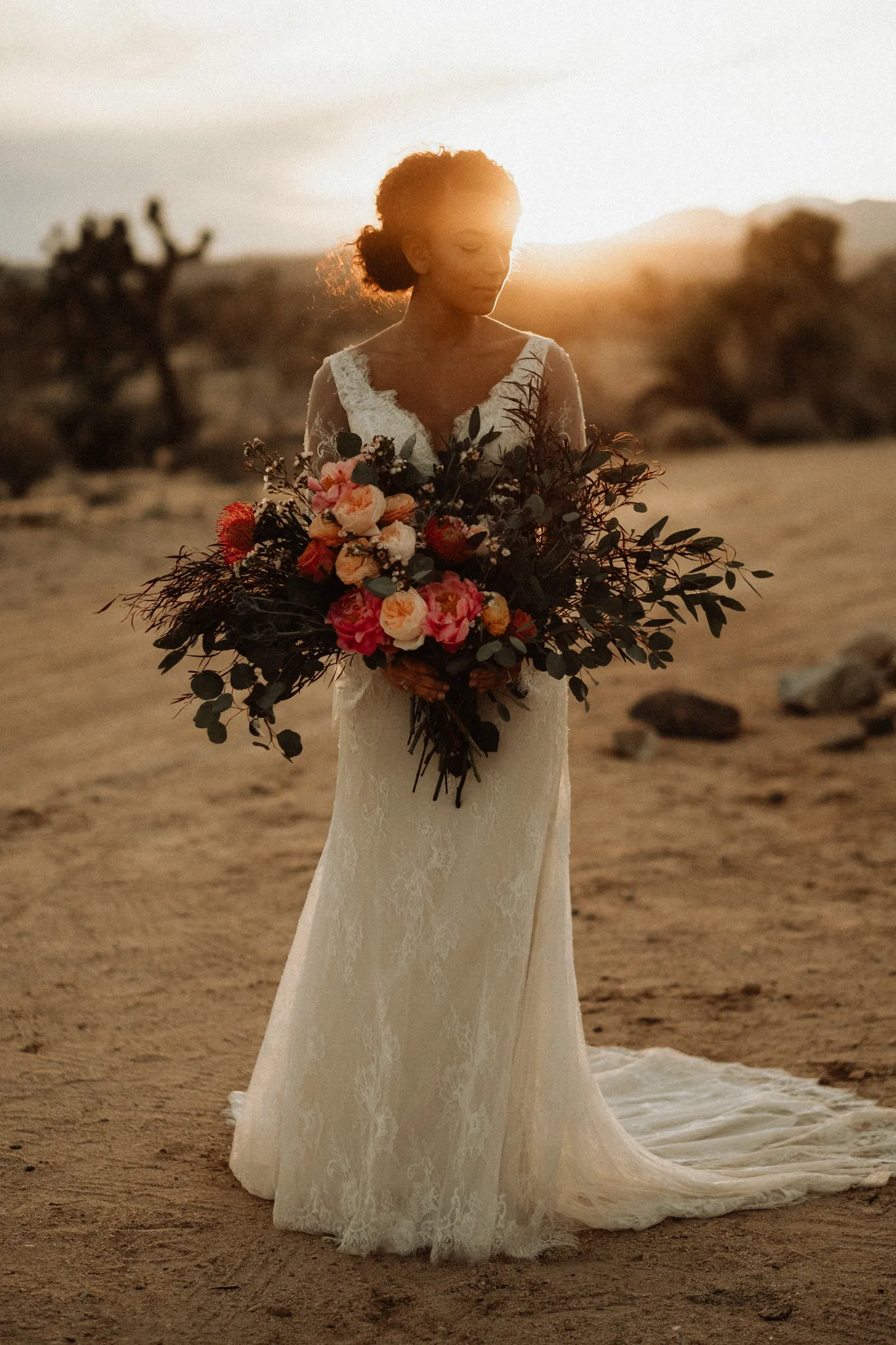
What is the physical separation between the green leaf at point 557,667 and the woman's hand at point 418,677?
0.74 ft

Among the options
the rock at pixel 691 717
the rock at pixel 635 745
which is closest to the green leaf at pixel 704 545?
the rock at pixel 635 745

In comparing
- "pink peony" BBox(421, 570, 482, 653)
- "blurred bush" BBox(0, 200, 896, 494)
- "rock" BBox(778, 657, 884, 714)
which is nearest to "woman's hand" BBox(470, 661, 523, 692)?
"pink peony" BBox(421, 570, 482, 653)

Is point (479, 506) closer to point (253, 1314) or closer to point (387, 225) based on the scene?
point (387, 225)

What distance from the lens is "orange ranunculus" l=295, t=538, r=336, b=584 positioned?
9.77ft

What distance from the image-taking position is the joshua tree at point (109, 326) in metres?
23.1

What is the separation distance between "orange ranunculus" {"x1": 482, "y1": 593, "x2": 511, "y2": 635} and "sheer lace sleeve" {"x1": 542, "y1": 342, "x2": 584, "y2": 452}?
506mm

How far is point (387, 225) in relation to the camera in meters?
3.33

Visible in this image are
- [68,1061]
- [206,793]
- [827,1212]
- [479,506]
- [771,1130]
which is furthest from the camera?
[206,793]

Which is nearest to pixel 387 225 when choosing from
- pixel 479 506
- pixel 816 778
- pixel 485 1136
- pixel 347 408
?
pixel 347 408

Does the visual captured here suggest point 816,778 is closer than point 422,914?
No

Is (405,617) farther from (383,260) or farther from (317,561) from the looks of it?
(383,260)

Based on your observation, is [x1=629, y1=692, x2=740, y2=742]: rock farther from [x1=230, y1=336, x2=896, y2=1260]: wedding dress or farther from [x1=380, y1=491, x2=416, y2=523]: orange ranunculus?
[x1=380, y1=491, x2=416, y2=523]: orange ranunculus

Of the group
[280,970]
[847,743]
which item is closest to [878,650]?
[847,743]

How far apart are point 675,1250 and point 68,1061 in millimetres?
2073
